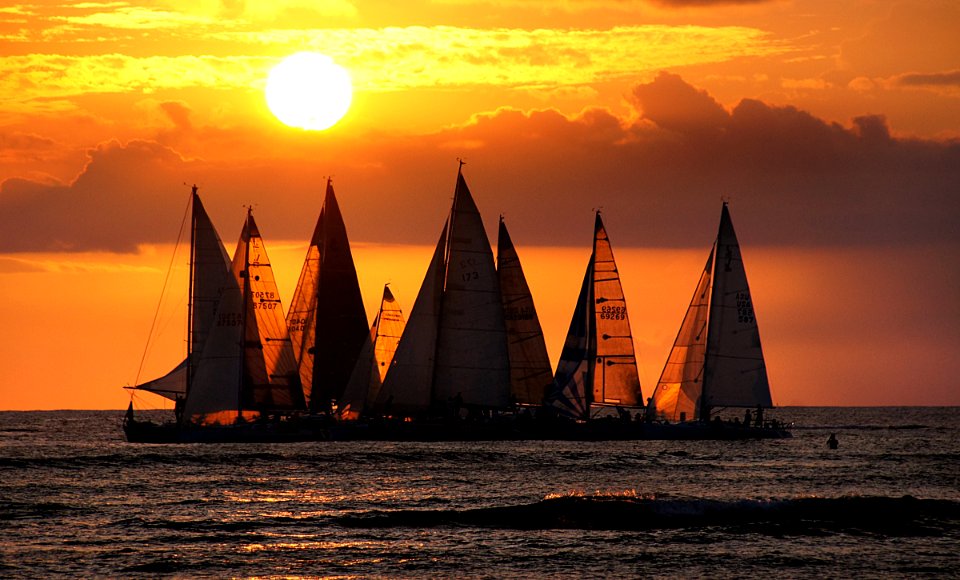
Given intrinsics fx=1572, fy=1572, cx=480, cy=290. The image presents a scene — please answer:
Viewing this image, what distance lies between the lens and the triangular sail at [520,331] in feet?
347

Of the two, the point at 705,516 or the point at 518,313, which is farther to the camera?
the point at 518,313

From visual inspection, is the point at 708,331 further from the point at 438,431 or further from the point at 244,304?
the point at 244,304

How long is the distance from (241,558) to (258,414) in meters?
53.5

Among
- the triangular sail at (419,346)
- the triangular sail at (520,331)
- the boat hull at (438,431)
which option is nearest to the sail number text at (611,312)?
the triangular sail at (520,331)

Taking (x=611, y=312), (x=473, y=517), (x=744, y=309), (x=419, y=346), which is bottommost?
(x=473, y=517)

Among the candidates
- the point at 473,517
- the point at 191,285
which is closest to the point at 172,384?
the point at 191,285

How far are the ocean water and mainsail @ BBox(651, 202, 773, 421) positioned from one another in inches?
496

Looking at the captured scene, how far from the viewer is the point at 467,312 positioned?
3821 inches

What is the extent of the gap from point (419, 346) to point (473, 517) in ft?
123

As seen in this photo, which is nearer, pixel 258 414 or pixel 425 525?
pixel 425 525

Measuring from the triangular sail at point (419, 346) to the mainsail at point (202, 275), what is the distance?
40.5 feet

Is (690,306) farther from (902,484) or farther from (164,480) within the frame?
(164,480)


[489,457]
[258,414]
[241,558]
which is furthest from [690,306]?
[241,558]

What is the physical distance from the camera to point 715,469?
8569cm
